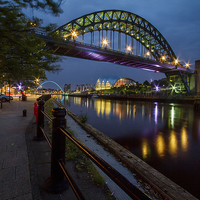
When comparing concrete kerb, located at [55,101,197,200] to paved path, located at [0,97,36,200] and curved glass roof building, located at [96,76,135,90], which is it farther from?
curved glass roof building, located at [96,76,135,90]

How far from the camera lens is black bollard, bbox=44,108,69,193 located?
2.58 metres

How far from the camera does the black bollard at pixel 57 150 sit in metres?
2.58

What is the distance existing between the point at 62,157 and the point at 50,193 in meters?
0.75

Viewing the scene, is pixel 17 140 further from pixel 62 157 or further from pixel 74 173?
pixel 62 157

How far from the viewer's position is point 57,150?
2.62 meters

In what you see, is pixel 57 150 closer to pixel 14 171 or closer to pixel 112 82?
pixel 14 171

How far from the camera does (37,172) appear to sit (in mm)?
3486

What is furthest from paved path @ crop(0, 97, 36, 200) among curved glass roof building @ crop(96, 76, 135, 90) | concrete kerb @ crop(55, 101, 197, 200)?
curved glass roof building @ crop(96, 76, 135, 90)

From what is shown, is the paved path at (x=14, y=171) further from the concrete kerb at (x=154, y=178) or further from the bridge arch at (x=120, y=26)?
the bridge arch at (x=120, y=26)

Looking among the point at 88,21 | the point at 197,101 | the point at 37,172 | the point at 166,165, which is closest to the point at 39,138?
the point at 37,172

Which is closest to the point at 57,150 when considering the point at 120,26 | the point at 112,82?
the point at 120,26

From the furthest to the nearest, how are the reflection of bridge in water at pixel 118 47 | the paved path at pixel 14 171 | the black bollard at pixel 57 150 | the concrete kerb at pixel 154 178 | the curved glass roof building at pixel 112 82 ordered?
the curved glass roof building at pixel 112 82, the reflection of bridge in water at pixel 118 47, the concrete kerb at pixel 154 178, the paved path at pixel 14 171, the black bollard at pixel 57 150

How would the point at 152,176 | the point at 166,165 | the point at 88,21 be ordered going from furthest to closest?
the point at 88,21, the point at 166,165, the point at 152,176

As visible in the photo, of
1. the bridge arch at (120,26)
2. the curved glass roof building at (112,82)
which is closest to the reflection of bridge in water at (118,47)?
the bridge arch at (120,26)
